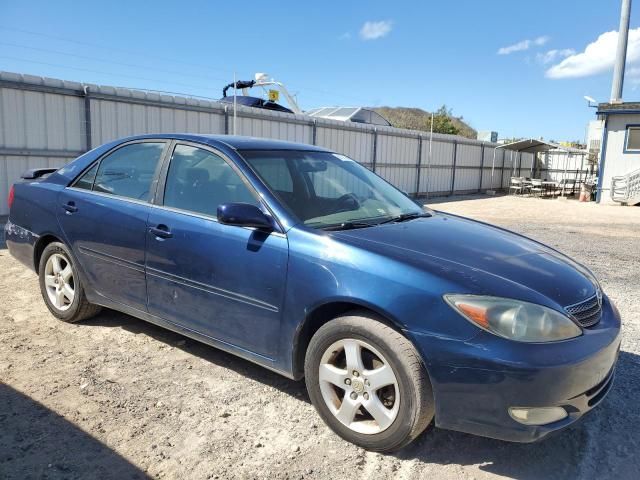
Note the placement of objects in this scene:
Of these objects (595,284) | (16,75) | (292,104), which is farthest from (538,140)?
(595,284)

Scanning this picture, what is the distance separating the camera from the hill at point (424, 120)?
54.8 m

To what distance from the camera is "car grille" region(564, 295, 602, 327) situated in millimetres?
2531

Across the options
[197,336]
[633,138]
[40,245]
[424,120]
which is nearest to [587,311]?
[197,336]

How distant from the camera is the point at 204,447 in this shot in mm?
2643

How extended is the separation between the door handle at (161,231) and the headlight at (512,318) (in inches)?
72.4

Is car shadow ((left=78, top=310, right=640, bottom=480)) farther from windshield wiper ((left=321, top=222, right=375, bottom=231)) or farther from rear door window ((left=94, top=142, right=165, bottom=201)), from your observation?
rear door window ((left=94, top=142, right=165, bottom=201))

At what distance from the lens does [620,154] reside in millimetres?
21062

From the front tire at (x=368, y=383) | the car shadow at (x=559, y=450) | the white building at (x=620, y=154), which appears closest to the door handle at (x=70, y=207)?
the car shadow at (x=559, y=450)

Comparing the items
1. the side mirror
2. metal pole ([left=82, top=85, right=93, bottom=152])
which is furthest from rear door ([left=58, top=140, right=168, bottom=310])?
metal pole ([left=82, top=85, right=93, bottom=152])

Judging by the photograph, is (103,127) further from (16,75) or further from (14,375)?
(14,375)

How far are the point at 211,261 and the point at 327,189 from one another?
3.20ft

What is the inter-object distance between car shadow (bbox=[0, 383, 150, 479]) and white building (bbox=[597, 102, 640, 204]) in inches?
867

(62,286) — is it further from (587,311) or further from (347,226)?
(587,311)

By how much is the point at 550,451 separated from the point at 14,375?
3.25 meters
